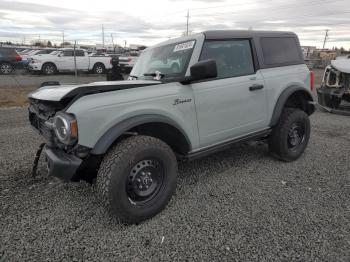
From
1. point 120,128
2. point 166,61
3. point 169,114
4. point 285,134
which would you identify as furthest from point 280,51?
point 120,128

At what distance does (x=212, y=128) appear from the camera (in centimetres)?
329

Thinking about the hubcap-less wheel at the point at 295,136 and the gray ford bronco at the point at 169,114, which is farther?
the hubcap-less wheel at the point at 295,136

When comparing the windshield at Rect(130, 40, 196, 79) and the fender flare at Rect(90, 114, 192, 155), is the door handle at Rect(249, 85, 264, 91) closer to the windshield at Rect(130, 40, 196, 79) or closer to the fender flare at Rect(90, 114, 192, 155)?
the windshield at Rect(130, 40, 196, 79)

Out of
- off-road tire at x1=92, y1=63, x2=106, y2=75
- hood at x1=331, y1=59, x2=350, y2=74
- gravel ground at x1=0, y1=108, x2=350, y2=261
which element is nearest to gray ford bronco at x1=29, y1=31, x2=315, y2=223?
gravel ground at x1=0, y1=108, x2=350, y2=261

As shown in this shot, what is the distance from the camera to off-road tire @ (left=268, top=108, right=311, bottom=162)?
13.3ft

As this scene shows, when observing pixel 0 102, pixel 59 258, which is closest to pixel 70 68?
pixel 0 102

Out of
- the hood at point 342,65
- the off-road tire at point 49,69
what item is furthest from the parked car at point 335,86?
the off-road tire at point 49,69

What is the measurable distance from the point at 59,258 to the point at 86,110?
1.22 metres

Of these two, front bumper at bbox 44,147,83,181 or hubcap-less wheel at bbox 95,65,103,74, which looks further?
hubcap-less wheel at bbox 95,65,103,74

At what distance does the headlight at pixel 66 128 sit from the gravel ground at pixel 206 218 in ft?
2.88

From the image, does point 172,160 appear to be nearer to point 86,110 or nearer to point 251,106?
point 86,110

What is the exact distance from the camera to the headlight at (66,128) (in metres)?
2.38

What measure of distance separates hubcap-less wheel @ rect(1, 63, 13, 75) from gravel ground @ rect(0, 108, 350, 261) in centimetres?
1577

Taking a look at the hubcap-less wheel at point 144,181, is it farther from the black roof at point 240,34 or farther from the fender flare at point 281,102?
the fender flare at point 281,102
